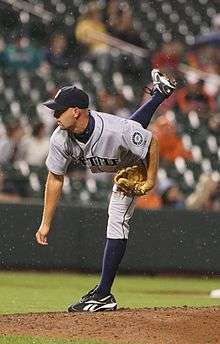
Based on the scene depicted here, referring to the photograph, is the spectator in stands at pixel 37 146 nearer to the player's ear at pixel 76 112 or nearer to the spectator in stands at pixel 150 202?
the spectator in stands at pixel 150 202

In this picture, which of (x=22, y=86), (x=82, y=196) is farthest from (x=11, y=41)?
(x=82, y=196)

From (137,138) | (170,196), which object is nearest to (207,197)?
(170,196)

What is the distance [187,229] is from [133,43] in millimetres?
3785

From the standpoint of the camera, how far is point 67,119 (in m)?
8.05

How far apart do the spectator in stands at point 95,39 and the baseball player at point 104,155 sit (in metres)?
7.69

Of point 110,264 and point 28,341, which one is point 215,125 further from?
point 28,341

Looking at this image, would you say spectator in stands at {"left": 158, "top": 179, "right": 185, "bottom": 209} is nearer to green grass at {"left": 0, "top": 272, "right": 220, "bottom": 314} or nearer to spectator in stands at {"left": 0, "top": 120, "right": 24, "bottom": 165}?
green grass at {"left": 0, "top": 272, "right": 220, "bottom": 314}

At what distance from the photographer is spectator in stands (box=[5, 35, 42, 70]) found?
15828mm

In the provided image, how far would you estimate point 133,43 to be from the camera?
16391mm

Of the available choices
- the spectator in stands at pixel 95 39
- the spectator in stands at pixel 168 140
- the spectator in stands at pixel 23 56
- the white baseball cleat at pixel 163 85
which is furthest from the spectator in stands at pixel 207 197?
the white baseball cleat at pixel 163 85

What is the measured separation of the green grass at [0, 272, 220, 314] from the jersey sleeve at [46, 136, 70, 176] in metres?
1.44

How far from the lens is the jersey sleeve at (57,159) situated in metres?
8.12

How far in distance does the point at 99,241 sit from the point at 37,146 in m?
1.57

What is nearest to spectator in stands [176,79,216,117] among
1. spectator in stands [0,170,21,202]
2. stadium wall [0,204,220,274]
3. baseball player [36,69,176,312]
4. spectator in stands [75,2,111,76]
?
→ spectator in stands [75,2,111,76]
